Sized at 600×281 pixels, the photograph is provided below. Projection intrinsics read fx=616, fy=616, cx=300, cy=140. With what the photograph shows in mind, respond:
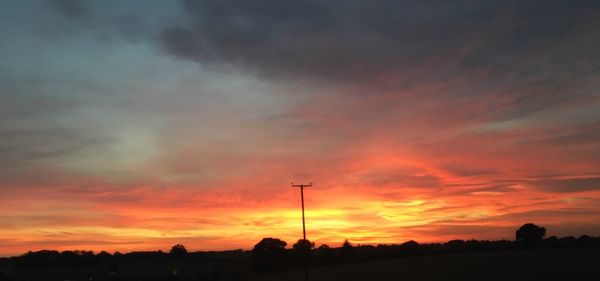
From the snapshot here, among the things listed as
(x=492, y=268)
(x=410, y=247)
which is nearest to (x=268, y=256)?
(x=410, y=247)

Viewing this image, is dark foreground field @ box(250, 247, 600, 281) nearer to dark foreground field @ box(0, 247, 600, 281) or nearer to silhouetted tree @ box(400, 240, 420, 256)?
dark foreground field @ box(0, 247, 600, 281)

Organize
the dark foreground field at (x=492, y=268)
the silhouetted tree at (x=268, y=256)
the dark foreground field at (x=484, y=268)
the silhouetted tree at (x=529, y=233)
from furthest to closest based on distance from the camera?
the silhouetted tree at (x=268, y=256) < the silhouetted tree at (x=529, y=233) < the dark foreground field at (x=484, y=268) < the dark foreground field at (x=492, y=268)

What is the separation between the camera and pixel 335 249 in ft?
447

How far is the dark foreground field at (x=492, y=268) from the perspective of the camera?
52719 millimetres

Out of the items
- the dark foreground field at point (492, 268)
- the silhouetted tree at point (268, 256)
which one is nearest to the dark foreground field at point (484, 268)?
the dark foreground field at point (492, 268)

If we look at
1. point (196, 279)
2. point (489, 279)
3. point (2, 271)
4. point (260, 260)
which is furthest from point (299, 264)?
point (489, 279)

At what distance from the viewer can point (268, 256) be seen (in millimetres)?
116500

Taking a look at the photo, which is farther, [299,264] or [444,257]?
[299,264]

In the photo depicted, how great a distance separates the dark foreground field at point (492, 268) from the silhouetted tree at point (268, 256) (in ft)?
117

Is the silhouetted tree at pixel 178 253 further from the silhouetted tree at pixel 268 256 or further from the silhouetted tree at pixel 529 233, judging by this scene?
the silhouetted tree at pixel 529 233

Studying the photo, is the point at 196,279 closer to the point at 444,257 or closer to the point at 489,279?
the point at 444,257

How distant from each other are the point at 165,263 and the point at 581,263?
93914mm

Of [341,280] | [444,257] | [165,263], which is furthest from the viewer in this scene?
[165,263]

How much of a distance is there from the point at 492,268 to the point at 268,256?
62.1 meters
